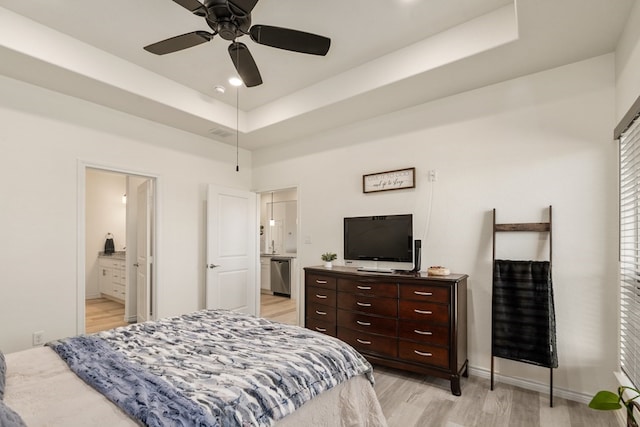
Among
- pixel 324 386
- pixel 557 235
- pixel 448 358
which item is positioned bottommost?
pixel 448 358

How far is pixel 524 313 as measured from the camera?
8.57 ft

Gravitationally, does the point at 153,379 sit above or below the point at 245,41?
below

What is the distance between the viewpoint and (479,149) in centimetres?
306

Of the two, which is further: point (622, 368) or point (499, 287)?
point (499, 287)

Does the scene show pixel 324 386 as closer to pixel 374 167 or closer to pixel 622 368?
pixel 622 368

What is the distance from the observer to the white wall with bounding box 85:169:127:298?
6.44 metres

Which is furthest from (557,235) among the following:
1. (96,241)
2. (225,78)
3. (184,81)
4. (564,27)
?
(96,241)

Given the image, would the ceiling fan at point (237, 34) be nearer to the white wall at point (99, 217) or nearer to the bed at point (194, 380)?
the bed at point (194, 380)

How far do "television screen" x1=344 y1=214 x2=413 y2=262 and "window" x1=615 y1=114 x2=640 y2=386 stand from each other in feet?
5.29

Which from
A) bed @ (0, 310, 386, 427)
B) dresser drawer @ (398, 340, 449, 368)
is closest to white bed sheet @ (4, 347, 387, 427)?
bed @ (0, 310, 386, 427)

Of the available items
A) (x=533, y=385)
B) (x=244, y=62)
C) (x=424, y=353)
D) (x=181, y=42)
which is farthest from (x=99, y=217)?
(x=533, y=385)

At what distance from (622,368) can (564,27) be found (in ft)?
7.90

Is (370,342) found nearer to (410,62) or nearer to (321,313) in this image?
(321,313)

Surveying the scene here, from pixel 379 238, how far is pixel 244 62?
221 cm
